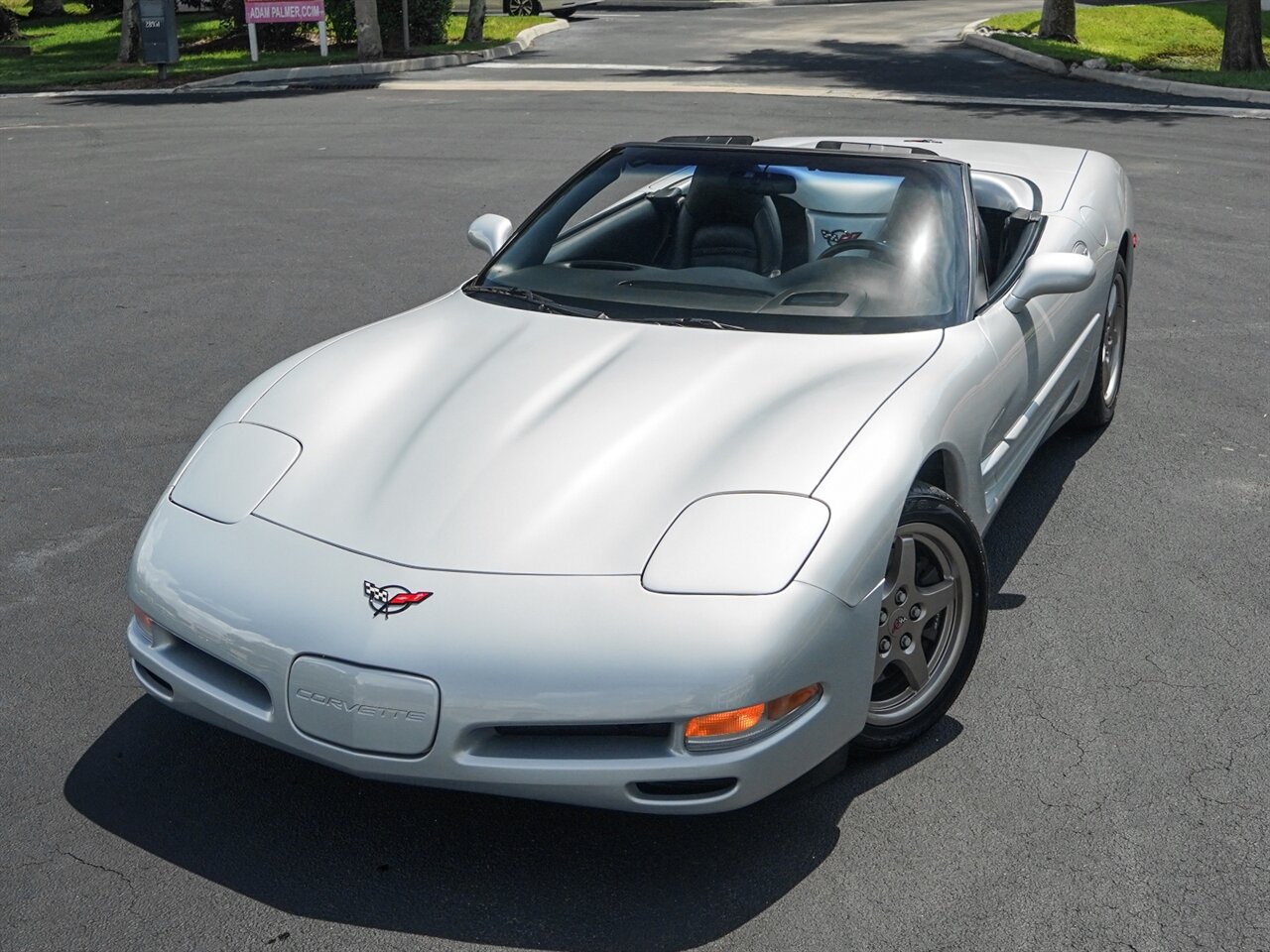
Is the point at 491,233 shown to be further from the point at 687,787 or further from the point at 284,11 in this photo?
the point at 284,11

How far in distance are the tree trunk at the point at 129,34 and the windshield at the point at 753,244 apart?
2279 cm

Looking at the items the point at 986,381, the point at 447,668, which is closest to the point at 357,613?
the point at 447,668

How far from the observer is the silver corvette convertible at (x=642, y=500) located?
116 inches

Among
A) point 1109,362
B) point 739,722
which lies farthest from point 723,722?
point 1109,362

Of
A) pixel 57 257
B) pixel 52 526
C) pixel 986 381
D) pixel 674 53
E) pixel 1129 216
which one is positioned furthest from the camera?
pixel 674 53

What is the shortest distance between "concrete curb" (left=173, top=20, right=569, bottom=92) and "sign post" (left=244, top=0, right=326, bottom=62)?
1.44 metres

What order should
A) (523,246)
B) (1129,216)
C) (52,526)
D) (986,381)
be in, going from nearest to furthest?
(986,381) < (523,246) < (52,526) < (1129,216)

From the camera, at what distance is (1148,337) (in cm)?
749

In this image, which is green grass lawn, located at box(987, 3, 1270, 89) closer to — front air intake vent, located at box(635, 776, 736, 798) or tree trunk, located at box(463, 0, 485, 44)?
tree trunk, located at box(463, 0, 485, 44)

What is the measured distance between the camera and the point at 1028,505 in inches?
210

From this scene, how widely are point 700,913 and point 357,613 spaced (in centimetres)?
99

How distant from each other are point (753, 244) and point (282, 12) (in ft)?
71.3

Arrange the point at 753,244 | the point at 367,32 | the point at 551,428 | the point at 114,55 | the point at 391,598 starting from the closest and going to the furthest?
the point at 391,598, the point at 551,428, the point at 753,244, the point at 367,32, the point at 114,55

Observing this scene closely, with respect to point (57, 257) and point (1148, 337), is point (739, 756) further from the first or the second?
point (57, 257)
